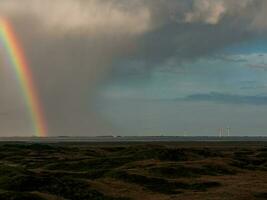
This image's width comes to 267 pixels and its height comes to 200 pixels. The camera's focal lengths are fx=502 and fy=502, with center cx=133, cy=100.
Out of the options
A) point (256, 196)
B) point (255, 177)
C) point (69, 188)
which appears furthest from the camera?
point (255, 177)

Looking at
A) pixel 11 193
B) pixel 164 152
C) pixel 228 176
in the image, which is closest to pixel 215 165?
pixel 228 176

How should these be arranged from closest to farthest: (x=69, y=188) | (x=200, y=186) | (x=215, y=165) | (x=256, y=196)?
(x=256, y=196)
(x=69, y=188)
(x=200, y=186)
(x=215, y=165)

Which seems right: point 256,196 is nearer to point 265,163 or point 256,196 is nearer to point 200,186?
point 200,186

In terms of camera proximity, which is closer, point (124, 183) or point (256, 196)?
point (256, 196)

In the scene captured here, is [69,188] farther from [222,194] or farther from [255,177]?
[255,177]

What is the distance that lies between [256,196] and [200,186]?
28.3 ft

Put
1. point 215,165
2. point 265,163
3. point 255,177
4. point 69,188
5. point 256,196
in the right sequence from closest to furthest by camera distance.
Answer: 1. point 256,196
2. point 69,188
3. point 255,177
4. point 215,165
5. point 265,163

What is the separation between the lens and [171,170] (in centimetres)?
6562

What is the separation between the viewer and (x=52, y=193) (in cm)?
4828

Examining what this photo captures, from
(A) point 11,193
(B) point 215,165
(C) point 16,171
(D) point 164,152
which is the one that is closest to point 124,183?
(C) point 16,171

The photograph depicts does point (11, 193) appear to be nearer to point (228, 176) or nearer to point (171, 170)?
point (171, 170)

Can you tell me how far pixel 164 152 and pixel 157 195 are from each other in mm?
36777

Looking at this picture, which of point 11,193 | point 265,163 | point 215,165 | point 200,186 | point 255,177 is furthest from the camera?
point 265,163

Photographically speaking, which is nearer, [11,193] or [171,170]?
[11,193]
